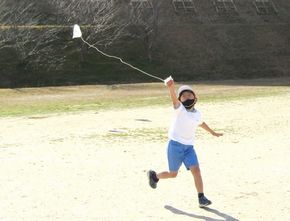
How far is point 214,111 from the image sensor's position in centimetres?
1822

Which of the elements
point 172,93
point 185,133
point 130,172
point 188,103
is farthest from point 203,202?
point 130,172

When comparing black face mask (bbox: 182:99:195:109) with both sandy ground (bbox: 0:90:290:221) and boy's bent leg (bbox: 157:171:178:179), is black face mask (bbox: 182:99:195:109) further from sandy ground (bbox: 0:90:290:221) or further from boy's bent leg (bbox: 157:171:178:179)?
sandy ground (bbox: 0:90:290:221)

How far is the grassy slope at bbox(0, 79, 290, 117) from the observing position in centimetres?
2092

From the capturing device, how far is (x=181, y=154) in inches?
265

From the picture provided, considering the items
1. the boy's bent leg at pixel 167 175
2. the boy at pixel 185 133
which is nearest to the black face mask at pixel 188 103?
the boy at pixel 185 133

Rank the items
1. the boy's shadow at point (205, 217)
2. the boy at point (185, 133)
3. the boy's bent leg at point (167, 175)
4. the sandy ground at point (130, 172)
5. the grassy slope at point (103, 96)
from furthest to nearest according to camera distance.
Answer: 1. the grassy slope at point (103, 96)
2. the boy's bent leg at point (167, 175)
3. the boy at point (185, 133)
4. the sandy ground at point (130, 172)
5. the boy's shadow at point (205, 217)

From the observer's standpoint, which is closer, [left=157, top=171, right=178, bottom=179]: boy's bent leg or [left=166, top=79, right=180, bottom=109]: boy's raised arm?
[left=166, top=79, right=180, bottom=109]: boy's raised arm

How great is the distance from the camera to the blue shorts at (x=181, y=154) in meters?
6.71

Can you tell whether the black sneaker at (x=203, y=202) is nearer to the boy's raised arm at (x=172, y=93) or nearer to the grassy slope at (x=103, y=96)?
the boy's raised arm at (x=172, y=93)

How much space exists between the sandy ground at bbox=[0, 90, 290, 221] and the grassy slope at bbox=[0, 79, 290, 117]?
16.3 ft

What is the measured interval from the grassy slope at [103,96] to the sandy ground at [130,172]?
4979 mm

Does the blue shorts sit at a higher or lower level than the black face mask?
lower

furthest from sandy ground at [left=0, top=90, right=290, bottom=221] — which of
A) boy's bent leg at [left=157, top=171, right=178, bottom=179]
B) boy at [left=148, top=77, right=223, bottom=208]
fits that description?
boy at [left=148, top=77, right=223, bottom=208]

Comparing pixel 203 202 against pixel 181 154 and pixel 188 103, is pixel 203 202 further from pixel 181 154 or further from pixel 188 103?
pixel 188 103
